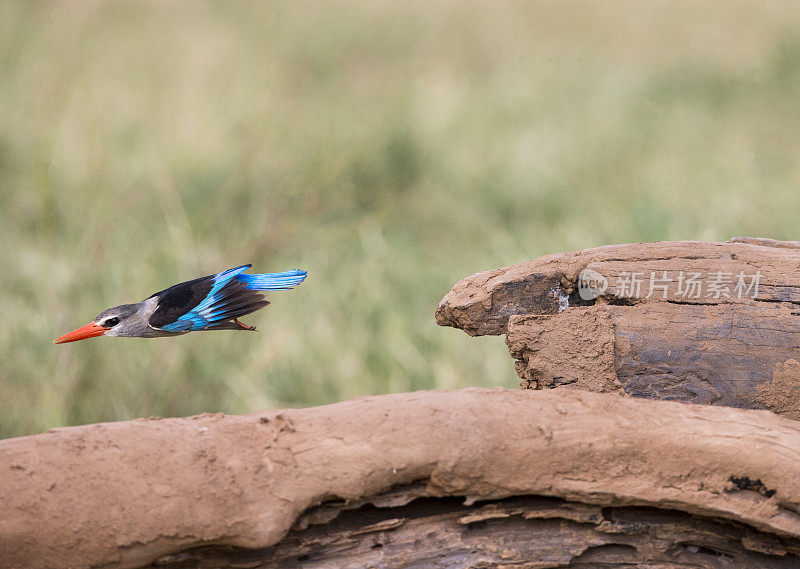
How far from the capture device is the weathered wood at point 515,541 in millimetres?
1525

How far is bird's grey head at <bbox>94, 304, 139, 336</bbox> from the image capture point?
1.42 metres

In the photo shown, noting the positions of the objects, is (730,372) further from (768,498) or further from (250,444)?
(250,444)

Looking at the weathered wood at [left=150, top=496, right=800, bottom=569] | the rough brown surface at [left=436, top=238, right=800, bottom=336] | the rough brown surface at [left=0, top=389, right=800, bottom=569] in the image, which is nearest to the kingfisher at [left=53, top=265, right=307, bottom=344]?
the rough brown surface at [left=0, top=389, right=800, bottom=569]

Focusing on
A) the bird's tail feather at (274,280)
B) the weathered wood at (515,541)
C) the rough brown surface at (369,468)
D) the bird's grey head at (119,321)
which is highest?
the bird's tail feather at (274,280)

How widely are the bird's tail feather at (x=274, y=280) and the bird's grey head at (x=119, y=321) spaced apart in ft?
0.64

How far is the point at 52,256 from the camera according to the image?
3346 millimetres

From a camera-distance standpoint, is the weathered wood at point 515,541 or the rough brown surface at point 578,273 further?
the rough brown surface at point 578,273

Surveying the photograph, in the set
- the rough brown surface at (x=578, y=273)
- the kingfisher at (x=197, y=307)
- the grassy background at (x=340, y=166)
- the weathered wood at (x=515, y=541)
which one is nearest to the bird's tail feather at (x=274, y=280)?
the kingfisher at (x=197, y=307)

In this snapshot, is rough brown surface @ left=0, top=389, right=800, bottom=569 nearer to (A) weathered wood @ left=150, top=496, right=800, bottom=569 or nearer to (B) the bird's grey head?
(A) weathered wood @ left=150, top=496, right=800, bottom=569

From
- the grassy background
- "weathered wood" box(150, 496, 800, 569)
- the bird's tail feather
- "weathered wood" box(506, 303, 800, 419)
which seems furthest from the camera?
the grassy background

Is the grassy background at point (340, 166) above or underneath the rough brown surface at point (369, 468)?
above

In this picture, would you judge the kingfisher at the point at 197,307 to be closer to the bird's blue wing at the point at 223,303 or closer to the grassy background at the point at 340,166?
the bird's blue wing at the point at 223,303

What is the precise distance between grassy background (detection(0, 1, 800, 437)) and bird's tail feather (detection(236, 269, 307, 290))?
1.66 metres

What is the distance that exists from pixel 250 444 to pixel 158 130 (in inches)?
123
